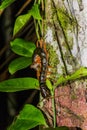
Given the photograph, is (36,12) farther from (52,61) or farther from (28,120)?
(28,120)

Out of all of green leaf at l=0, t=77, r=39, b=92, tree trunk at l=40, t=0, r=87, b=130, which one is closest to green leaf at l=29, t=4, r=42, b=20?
tree trunk at l=40, t=0, r=87, b=130

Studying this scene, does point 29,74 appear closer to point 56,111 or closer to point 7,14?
point 7,14

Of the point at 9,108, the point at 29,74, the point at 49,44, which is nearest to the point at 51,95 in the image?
the point at 49,44

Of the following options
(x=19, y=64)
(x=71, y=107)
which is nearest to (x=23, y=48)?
(x=19, y=64)

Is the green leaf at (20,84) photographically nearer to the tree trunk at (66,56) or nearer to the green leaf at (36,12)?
the tree trunk at (66,56)

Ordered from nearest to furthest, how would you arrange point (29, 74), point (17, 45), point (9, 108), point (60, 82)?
point (60, 82)
point (17, 45)
point (9, 108)
point (29, 74)

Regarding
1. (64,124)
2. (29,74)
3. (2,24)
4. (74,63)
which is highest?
(74,63)
